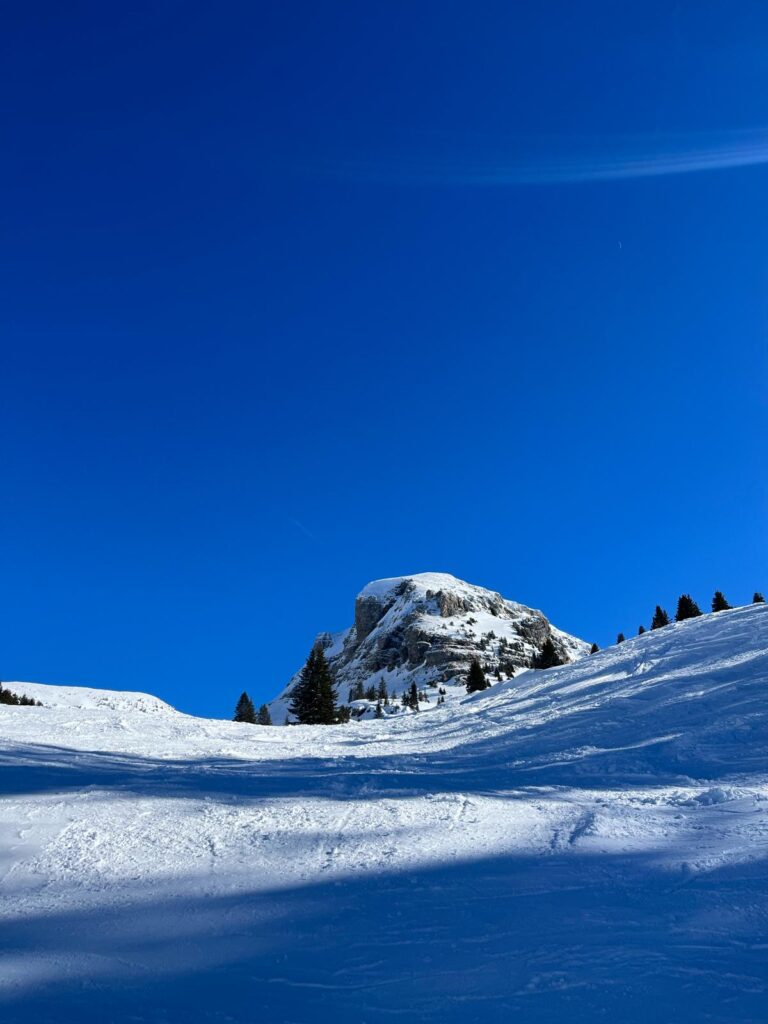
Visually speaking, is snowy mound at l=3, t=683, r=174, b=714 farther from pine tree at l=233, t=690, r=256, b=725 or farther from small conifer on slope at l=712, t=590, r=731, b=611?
small conifer on slope at l=712, t=590, r=731, b=611

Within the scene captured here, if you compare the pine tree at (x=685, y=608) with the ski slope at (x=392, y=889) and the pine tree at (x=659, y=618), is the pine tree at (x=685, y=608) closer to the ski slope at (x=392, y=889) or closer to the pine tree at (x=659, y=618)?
the pine tree at (x=659, y=618)

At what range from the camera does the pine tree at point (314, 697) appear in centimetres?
5356

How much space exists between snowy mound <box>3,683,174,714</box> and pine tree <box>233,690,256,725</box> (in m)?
20.4

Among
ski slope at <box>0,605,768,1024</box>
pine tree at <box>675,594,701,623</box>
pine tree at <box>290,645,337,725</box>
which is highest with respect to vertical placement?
pine tree at <box>675,594,701,623</box>

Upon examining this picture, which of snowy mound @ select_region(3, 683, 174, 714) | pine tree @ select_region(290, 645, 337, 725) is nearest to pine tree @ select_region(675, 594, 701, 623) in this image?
pine tree @ select_region(290, 645, 337, 725)

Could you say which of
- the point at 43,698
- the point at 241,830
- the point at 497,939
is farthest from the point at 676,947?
the point at 43,698

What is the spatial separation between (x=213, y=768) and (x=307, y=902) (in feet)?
24.9

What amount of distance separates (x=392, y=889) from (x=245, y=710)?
8017 cm

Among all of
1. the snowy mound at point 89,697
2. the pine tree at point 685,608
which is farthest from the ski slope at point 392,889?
the pine tree at point 685,608

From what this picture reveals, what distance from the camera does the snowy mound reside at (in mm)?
44794

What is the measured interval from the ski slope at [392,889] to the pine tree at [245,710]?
71.2 m

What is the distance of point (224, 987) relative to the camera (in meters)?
4.23

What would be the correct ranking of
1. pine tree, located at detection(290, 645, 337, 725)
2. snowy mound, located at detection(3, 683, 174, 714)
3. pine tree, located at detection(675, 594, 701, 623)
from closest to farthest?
snowy mound, located at detection(3, 683, 174, 714) → pine tree, located at detection(290, 645, 337, 725) → pine tree, located at detection(675, 594, 701, 623)

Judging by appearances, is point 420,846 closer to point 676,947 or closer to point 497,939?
point 497,939
